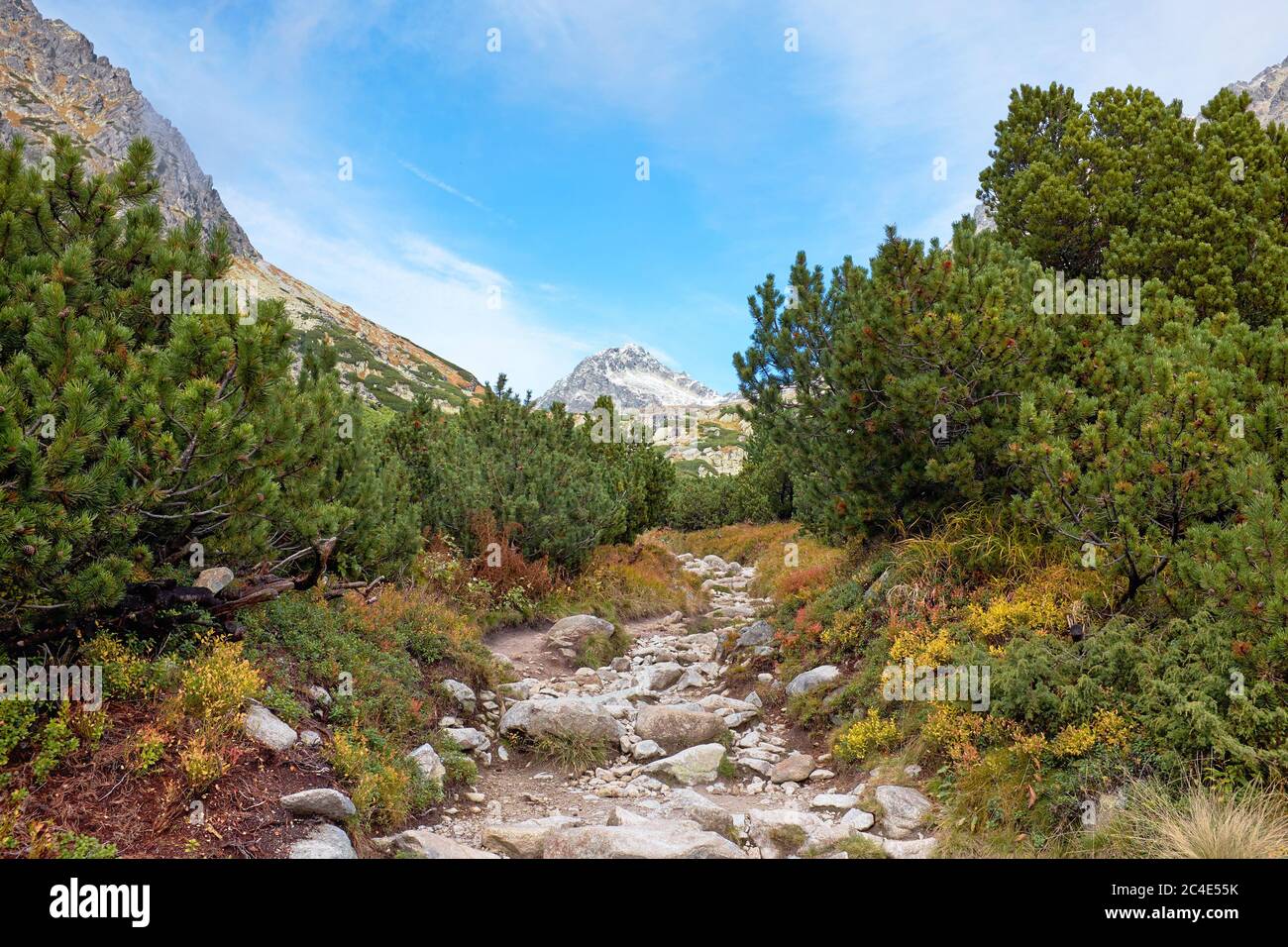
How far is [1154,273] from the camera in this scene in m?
11.9

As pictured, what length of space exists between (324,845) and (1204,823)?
5.10 metres

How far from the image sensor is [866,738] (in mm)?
6492

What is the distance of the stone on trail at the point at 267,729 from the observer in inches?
→ 191

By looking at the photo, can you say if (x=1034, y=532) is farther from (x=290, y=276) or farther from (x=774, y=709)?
(x=290, y=276)

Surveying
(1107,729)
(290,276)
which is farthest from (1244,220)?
(290,276)

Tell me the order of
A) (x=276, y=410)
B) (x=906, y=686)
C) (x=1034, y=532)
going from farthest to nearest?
1. (x=1034, y=532)
2. (x=906, y=686)
3. (x=276, y=410)

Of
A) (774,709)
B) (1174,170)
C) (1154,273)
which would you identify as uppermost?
(1174,170)

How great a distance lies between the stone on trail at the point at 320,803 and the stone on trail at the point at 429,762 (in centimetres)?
137

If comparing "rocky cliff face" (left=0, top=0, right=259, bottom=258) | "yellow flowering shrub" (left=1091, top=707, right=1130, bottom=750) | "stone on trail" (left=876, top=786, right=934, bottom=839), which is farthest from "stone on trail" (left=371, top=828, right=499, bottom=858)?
"rocky cliff face" (left=0, top=0, right=259, bottom=258)

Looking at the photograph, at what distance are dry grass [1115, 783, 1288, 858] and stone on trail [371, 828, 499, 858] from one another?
4100 millimetres

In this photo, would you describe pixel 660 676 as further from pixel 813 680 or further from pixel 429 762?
pixel 429 762

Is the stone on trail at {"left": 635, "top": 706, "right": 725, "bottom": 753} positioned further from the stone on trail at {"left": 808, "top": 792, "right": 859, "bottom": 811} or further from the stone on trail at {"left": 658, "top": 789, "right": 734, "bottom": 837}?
the stone on trail at {"left": 808, "top": 792, "right": 859, "bottom": 811}

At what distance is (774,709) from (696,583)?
10010mm

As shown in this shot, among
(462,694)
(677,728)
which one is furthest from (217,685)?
(677,728)
